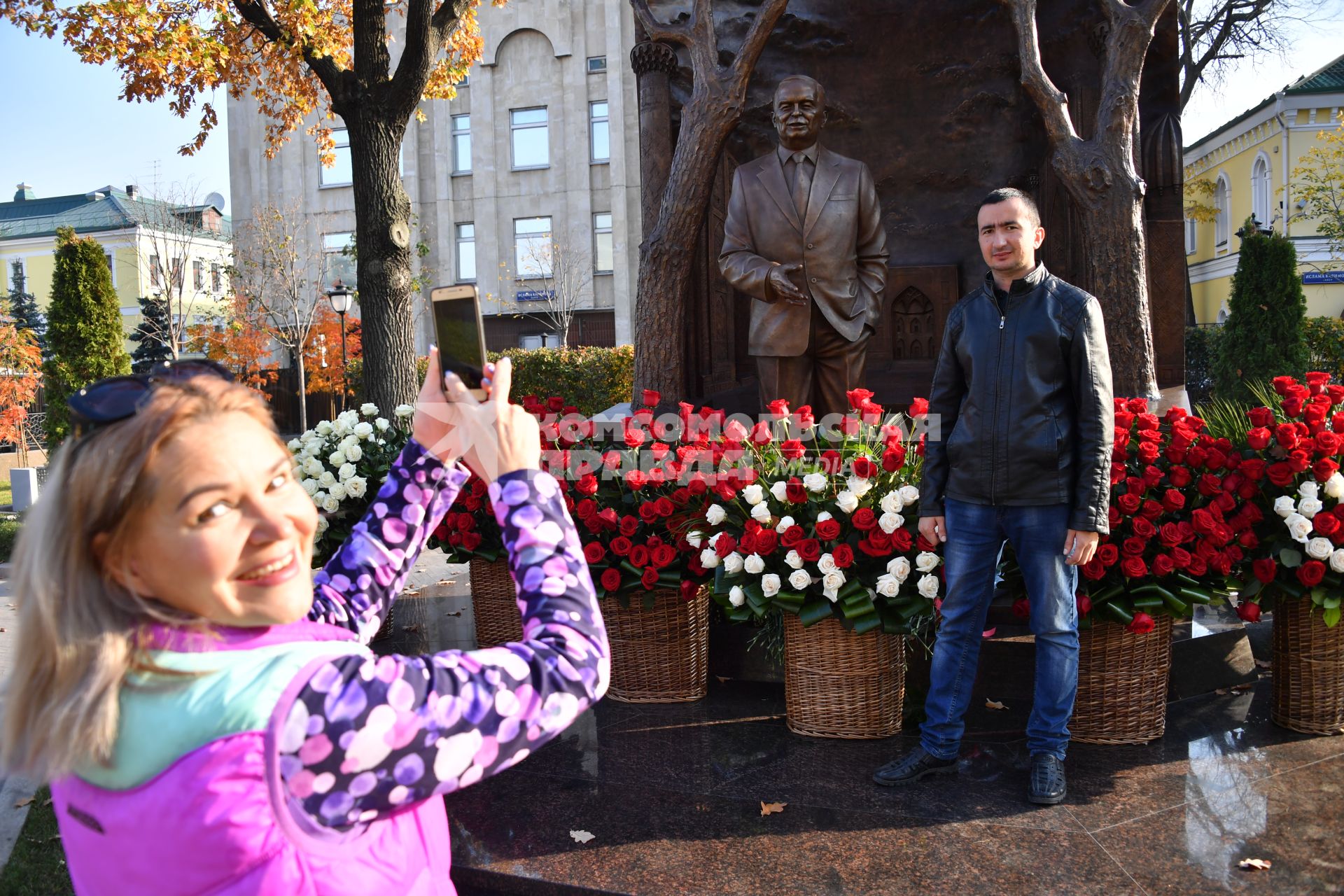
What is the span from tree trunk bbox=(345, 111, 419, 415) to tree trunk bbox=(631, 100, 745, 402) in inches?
112

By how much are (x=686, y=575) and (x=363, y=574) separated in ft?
10.1

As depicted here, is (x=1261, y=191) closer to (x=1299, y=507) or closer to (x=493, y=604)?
(x=1299, y=507)

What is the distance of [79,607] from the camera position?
1.18m

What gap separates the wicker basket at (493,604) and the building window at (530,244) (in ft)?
84.5

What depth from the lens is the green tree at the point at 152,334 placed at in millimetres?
28094

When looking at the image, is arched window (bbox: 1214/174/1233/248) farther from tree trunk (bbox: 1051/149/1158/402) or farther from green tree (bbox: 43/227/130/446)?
green tree (bbox: 43/227/130/446)

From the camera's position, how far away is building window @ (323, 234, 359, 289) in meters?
30.0

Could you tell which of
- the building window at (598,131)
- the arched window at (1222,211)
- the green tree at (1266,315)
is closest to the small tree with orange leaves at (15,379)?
the building window at (598,131)

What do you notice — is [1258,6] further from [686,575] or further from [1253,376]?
[686,575]

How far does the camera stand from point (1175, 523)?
4.14 meters

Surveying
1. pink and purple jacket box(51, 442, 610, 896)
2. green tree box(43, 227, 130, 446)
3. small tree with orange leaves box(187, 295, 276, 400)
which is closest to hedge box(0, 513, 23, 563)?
green tree box(43, 227, 130, 446)

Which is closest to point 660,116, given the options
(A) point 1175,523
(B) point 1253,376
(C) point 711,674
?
(C) point 711,674

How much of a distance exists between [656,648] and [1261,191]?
33.6m

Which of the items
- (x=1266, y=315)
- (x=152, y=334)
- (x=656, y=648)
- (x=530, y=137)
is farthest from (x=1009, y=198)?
(x=530, y=137)
